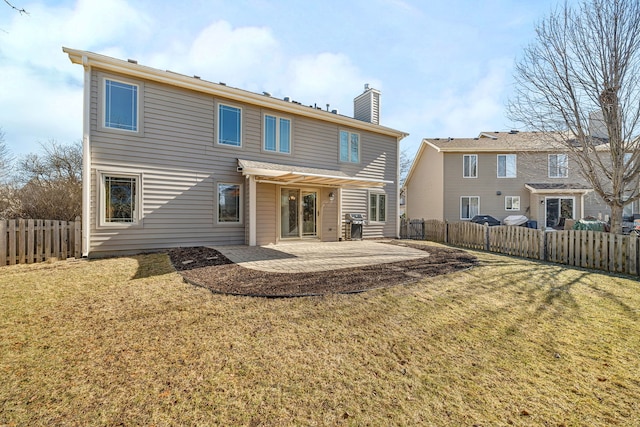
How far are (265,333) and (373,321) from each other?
1388 millimetres

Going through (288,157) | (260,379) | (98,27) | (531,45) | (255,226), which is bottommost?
(260,379)

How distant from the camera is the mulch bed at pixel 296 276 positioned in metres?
4.81

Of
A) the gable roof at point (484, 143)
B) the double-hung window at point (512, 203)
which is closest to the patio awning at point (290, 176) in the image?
the gable roof at point (484, 143)

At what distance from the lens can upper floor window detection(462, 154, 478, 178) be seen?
20.3 metres

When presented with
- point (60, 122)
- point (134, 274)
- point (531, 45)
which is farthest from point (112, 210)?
point (531, 45)

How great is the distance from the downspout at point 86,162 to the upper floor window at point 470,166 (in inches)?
816

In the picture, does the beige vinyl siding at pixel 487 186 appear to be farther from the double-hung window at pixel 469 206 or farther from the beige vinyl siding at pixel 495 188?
the double-hung window at pixel 469 206

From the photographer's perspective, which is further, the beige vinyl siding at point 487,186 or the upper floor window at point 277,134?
the beige vinyl siding at point 487,186

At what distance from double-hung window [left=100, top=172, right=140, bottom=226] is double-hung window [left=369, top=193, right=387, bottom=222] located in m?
9.34

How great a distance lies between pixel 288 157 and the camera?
1122cm

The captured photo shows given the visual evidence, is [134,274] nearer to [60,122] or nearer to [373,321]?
[373,321]

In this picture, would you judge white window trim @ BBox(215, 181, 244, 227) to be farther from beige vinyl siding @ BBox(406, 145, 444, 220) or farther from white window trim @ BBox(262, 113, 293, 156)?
beige vinyl siding @ BBox(406, 145, 444, 220)

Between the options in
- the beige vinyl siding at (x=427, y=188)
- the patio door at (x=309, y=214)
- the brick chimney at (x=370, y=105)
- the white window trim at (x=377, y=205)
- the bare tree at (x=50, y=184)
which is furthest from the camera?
the beige vinyl siding at (x=427, y=188)

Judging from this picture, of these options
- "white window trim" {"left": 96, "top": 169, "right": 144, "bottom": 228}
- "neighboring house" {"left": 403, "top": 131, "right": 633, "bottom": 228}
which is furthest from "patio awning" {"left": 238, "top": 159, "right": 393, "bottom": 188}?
"neighboring house" {"left": 403, "top": 131, "right": 633, "bottom": 228}
